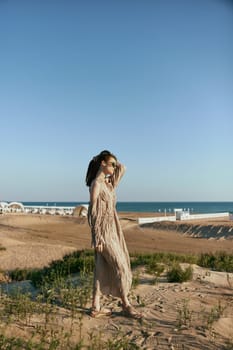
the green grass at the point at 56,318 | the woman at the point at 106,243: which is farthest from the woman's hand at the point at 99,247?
the green grass at the point at 56,318

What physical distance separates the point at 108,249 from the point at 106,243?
→ 9 cm

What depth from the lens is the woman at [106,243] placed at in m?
5.14

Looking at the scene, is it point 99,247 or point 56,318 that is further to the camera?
point 99,247

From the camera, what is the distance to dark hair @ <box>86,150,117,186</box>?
5344 millimetres

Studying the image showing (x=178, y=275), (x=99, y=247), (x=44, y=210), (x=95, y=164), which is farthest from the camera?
(x=44, y=210)

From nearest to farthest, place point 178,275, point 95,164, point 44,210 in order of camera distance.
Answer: point 95,164
point 178,275
point 44,210

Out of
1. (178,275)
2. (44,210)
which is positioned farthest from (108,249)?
(44,210)

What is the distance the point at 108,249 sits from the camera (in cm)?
515

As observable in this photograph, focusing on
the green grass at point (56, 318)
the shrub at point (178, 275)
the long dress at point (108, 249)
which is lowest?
the green grass at point (56, 318)

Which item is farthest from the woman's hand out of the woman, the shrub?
the shrub

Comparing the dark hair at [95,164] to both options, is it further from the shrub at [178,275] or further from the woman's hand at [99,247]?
the shrub at [178,275]

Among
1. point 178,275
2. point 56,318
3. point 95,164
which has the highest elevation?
point 95,164

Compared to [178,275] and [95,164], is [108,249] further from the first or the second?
[178,275]

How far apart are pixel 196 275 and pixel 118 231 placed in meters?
3.25
